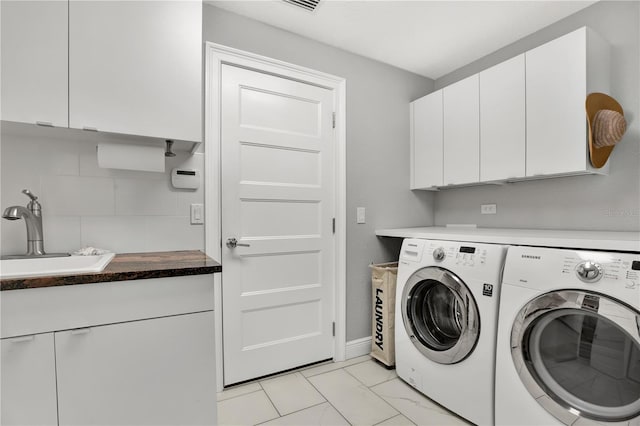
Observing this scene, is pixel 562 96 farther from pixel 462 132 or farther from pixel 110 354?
pixel 110 354

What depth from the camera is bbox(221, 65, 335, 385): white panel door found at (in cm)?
201

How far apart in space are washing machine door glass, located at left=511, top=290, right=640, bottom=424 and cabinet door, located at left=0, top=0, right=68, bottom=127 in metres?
2.24

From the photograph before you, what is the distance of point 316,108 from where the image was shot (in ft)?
7.63

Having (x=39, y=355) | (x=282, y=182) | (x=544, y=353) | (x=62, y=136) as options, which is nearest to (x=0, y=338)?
(x=39, y=355)

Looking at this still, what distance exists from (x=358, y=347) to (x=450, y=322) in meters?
0.84

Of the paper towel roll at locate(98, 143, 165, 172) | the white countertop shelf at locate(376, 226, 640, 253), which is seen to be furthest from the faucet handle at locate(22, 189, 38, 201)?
the white countertop shelf at locate(376, 226, 640, 253)

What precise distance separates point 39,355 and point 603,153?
2.77m

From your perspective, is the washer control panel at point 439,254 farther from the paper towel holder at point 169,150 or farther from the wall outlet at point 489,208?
the paper towel holder at point 169,150

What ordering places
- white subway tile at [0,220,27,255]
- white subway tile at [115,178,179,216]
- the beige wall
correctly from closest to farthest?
white subway tile at [0,220,27,255] < white subway tile at [115,178,179,216] < the beige wall

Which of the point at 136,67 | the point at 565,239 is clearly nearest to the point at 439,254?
the point at 565,239

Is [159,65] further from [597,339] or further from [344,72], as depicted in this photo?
[597,339]

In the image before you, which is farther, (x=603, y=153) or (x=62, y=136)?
(x=603, y=153)

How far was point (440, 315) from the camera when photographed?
1953 millimetres

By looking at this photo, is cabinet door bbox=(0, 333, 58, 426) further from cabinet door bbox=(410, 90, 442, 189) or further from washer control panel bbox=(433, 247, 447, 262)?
cabinet door bbox=(410, 90, 442, 189)
